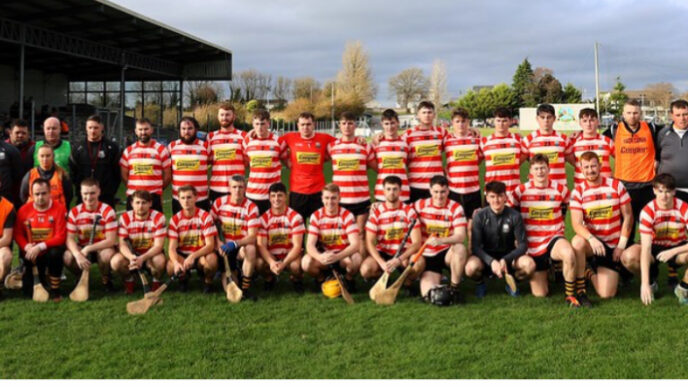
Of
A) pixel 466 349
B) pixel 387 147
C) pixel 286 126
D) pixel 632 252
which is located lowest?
pixel 466 349

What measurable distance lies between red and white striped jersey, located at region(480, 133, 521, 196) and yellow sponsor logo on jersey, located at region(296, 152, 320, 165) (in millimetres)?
1628

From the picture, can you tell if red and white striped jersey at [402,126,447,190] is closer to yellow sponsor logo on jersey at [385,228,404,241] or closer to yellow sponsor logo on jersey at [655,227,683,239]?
yellow sponsor logo on jersey at [385,228,404,241]

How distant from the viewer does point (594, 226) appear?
16.2 ft

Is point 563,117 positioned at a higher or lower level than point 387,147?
higher

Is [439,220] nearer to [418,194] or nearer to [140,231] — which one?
[418,194]

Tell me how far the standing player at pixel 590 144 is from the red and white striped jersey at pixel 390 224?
1699 mm

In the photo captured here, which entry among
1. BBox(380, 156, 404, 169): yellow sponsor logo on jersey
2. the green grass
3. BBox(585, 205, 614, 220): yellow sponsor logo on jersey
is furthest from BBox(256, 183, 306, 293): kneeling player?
BBox(585, 205, 614, 220): yellow sponsor logo on jersey

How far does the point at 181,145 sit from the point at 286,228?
1.36 metres

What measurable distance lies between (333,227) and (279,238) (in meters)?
0.50

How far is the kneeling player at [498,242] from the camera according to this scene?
4.81 m

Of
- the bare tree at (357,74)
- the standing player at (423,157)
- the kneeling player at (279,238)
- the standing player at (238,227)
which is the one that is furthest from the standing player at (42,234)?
the bare tree at (357,74)

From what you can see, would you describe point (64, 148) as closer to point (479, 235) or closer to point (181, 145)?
point (181, 145)

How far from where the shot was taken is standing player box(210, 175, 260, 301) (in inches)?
195

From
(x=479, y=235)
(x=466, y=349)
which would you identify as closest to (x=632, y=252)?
(x=479, y=235)
